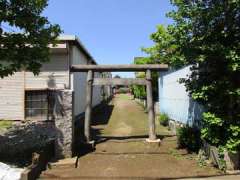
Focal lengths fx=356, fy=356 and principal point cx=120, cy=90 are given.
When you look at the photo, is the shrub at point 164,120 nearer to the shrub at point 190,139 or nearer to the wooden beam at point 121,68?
the wooden beam at point 121,68

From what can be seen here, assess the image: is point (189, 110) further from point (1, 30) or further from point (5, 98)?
point (5, 98)

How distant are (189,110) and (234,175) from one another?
5765 mm

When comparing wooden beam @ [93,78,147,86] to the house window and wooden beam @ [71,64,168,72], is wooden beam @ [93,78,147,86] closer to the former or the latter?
wooden beam @ [71,64,168,72]

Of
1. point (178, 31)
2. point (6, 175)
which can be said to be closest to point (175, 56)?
point (178, 31)

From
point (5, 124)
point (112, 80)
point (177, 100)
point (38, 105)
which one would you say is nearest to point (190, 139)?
point (112, 80)

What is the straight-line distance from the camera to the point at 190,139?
40.8 feet

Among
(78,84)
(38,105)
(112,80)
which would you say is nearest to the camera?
(112,80)

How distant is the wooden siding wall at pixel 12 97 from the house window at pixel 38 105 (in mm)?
345

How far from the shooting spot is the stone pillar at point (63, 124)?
11.4 meters

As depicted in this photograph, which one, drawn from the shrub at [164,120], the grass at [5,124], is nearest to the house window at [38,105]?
the grass at [5,124]

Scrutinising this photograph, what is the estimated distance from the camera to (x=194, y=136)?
12.3 meters

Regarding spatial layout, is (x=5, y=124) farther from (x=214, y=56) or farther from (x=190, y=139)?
(x=214, y=56)

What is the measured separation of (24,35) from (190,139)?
655 cm

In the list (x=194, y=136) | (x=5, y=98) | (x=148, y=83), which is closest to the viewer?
(x=194, y=136)
